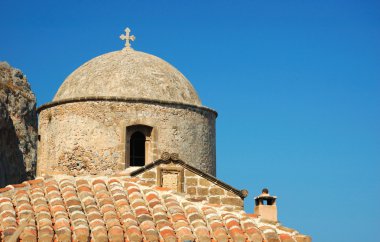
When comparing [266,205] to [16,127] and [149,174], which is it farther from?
[16,127]

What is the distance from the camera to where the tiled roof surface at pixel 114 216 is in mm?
9133

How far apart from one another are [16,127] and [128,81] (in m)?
5.05

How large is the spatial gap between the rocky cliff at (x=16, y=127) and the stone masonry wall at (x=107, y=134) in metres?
2.91

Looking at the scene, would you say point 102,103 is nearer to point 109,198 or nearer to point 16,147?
point 16,147

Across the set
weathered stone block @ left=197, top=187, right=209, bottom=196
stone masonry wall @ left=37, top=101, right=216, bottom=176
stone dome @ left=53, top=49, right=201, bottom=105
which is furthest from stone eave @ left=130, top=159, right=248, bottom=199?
stone dome @ left=53, top=49, right=201, bottom=105

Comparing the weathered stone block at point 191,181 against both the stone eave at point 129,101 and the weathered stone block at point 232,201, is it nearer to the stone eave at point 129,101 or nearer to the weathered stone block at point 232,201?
the weathered stone block at point 232,201

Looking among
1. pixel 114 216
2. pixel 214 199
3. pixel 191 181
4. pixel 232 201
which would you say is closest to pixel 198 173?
pixel 191 181

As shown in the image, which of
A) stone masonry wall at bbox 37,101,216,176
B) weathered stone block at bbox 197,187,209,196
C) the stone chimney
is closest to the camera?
the stone chimney

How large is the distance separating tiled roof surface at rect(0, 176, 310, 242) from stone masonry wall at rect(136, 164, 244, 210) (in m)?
3.32

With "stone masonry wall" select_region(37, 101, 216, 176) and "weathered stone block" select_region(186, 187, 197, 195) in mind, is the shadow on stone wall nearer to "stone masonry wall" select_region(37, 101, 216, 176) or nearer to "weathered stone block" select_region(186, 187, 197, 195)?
"stone masonry wall" select_region(37, 101, 216, 176)

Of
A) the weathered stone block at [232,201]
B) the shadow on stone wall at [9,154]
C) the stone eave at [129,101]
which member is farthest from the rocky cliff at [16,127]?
the weathered stone block at [232,201]

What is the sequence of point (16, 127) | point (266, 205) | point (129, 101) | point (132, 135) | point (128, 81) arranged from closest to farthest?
point (266, 205), point (129, 101), point (132, 135), point (128, 81), point (16, 127)

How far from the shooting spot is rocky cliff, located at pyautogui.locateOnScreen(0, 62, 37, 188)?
19.6 metres

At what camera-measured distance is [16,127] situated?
2031 cm
